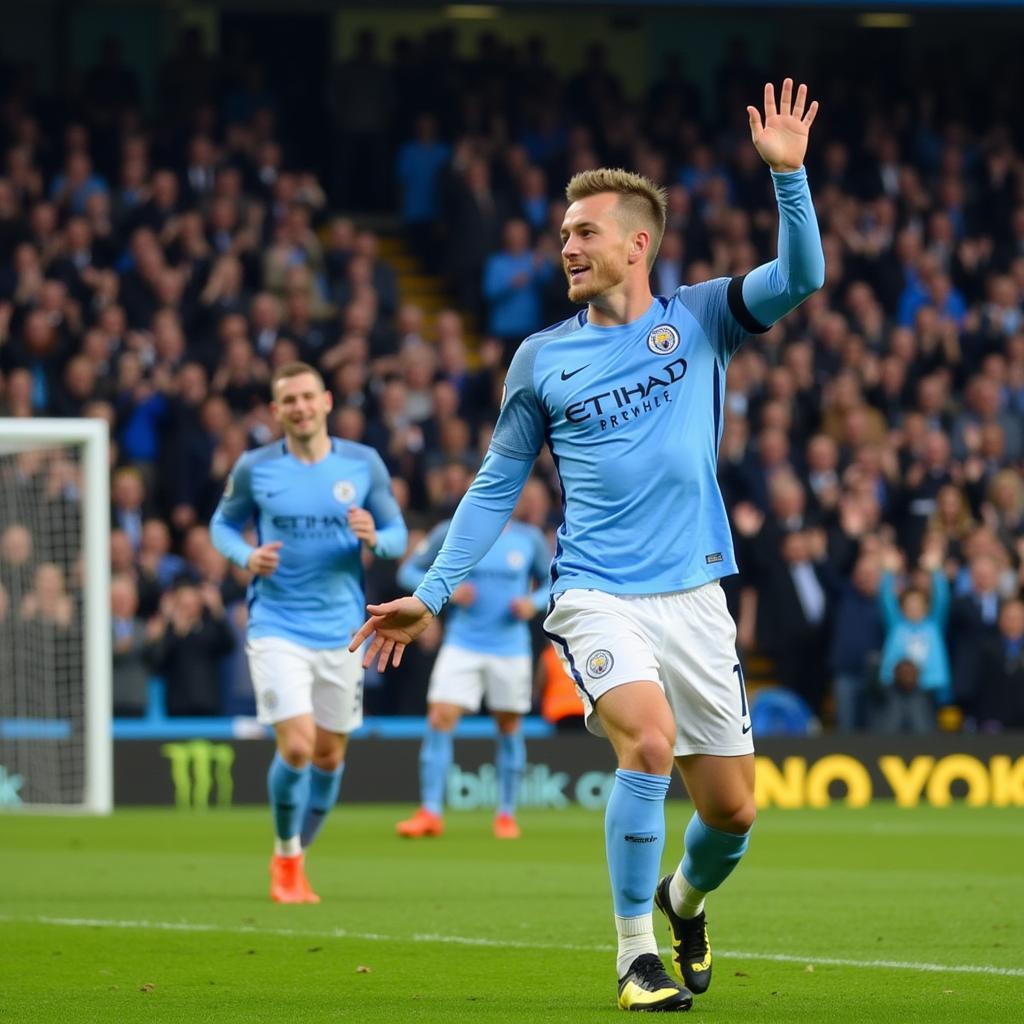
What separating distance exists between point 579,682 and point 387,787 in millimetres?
12731

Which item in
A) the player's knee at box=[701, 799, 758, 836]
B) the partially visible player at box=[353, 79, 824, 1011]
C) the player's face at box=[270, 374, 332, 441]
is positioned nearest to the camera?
the partially visible player at box=[353, 79, 824, 1011]

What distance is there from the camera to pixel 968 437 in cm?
2262

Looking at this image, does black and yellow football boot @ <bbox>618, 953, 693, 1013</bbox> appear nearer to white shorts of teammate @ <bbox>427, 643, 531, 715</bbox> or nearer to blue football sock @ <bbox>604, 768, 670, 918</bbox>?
blue football sock @ <bbox>604, 768, 670, 918</bbox>

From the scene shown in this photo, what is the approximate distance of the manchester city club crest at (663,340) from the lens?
6.91 m

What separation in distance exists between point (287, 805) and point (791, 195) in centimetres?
512

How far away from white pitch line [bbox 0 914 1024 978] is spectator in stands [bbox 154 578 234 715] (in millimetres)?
8677

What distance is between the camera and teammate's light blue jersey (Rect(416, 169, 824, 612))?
679 cm

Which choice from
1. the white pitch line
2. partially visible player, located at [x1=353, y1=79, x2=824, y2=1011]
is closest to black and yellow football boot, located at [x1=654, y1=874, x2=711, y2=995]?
partially visible player, located at [x1=353, y1=79, x2=824, y2=1011]

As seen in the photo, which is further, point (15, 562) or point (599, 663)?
point (15, 562)

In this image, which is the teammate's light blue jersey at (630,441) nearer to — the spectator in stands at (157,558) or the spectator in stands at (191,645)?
the spectator in stands at (191,645)

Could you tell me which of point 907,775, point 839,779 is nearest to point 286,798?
point 839,779

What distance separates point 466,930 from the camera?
30.6 feet

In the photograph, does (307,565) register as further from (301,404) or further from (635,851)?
(635,851)

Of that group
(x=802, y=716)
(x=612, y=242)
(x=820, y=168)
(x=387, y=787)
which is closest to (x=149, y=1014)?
(x=612, y=242)
